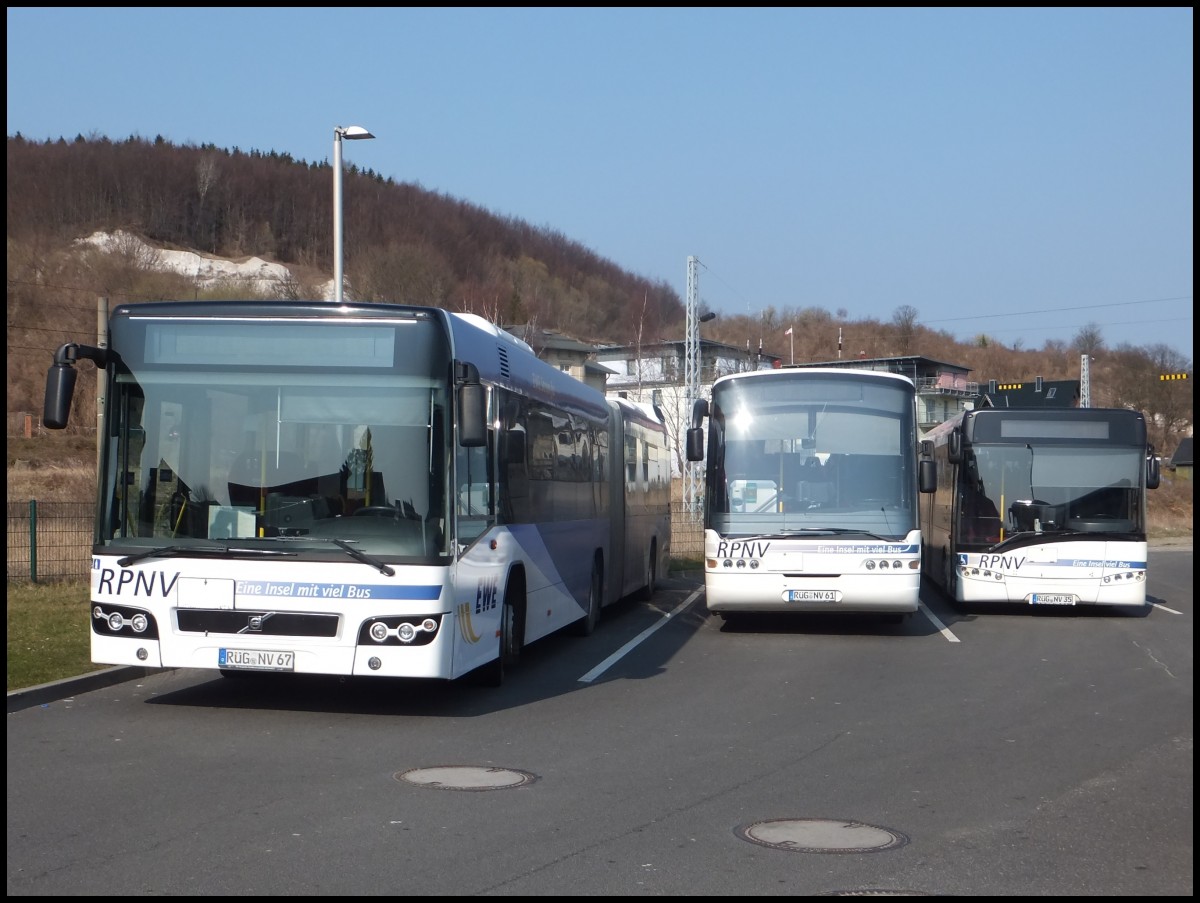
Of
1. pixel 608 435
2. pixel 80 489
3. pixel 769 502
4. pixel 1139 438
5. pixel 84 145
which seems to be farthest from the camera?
pixel 84 145

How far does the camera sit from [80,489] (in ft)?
86.2

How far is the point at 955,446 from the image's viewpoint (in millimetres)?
21188

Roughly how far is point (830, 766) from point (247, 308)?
5.38 meters

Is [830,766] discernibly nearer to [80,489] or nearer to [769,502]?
[769,502]

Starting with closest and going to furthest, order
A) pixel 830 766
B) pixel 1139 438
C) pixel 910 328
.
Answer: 1. pixel 830 766
2. pixel 1139 438
3. pixel 910 328

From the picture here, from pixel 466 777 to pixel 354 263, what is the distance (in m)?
69.6

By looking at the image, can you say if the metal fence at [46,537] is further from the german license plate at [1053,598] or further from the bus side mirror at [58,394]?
the german license plate at [1053,598]

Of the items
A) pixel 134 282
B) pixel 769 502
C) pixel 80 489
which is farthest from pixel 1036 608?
pixel 134 282

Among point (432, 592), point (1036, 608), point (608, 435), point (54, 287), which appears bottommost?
point (1036, 608)

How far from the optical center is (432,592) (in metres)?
9.58

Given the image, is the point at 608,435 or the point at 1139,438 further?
the point at 1139,438

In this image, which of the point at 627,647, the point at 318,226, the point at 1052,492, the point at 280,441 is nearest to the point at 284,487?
the point at 280,441

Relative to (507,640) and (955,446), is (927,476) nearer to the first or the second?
(955,446)

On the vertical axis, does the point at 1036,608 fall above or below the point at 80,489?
below
